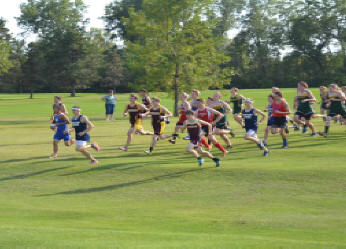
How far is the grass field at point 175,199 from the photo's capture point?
8352 mm

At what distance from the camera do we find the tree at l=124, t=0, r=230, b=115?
42.3 m

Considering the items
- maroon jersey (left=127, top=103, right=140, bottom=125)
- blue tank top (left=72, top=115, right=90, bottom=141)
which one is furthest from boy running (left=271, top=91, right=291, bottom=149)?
blue tank top (left=72, top=115, right=90, bottom=141)

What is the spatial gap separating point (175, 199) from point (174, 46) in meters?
32.0

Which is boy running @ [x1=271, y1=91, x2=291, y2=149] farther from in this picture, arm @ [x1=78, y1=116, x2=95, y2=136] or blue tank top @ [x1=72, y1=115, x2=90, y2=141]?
blue tank top @ [x1=72, y1=115, x2=90, y2=141]

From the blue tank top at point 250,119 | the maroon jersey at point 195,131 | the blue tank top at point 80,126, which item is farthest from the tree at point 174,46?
the maroon jersey at point 195,131

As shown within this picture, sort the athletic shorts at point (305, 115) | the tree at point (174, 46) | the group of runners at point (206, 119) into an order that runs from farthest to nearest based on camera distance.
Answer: the tree at point (174, 46) < the athletic shorts at point (305, 115) < the group of runners at point (206, 119)

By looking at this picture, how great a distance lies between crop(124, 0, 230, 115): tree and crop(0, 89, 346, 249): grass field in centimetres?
2308

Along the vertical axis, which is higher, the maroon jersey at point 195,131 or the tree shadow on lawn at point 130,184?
the maroon jersey at point 195,131

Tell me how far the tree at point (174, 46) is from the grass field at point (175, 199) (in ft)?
75.7

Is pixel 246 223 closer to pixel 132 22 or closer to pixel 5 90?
pixel 132 22

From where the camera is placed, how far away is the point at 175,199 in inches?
485

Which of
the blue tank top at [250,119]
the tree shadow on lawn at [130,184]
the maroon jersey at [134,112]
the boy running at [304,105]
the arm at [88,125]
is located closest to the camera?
the tree shadow on lawn at [130,184]

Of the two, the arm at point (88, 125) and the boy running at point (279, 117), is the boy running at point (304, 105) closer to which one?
the boy running at point (279, 117)

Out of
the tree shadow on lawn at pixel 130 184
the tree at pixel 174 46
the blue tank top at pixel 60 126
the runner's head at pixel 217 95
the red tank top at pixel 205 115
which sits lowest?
the tree shadow on lawn at pixel 130 184
